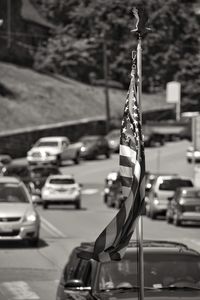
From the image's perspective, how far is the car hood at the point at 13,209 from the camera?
26.0 meters

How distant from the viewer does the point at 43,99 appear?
83375 millimetres

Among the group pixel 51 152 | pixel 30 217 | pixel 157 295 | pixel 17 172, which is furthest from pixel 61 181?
pixel 157 295

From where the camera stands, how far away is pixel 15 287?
19484 millimetres

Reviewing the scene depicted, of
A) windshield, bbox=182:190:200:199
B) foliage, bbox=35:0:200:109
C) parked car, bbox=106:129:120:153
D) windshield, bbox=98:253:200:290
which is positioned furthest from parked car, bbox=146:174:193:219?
foliage, bbox=35:0:200:109

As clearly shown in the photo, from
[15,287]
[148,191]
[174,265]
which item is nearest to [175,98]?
[148,191]

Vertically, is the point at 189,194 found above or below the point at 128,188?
below

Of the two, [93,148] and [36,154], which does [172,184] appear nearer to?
[36,154]

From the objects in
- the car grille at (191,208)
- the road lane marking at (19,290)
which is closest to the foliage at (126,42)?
the car grille at (191,208)

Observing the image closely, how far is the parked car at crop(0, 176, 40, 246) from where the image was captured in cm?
2597

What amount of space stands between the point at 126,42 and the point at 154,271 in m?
90.2

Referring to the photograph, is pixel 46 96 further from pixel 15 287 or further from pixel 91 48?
pixel 15 287

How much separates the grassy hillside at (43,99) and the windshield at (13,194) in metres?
48.2

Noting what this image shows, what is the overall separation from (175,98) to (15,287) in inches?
3010

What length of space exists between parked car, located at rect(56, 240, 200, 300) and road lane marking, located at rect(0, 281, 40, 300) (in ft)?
21.0
